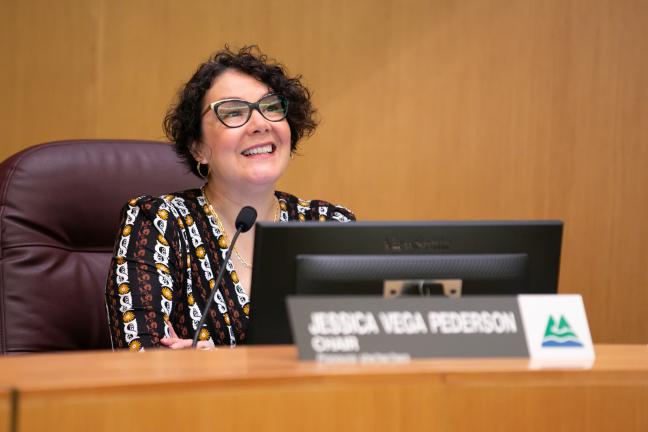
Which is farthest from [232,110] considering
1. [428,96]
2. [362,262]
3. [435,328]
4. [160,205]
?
[428,96]

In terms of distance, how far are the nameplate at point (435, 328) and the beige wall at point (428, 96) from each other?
196 cm

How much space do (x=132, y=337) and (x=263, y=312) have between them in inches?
23.5

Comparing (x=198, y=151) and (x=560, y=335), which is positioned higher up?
(x=198, y=151)

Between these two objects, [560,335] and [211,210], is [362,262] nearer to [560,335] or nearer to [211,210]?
[560,335]

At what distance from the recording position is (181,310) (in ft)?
6.47

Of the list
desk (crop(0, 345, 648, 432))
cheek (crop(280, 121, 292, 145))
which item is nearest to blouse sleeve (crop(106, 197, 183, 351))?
cheek (crop(280, 121, 292, 145))

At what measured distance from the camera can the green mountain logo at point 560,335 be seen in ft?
3.82

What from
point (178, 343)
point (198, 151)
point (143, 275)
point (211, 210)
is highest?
point (198, 151)

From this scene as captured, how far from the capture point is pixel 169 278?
6.31 ft

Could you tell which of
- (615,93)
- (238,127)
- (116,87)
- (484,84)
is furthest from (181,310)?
(615,93)

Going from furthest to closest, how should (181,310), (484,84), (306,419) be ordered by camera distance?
(484,84) < (181,310) < (306,419)

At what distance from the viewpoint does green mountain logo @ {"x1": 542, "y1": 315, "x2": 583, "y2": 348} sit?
1165 mm

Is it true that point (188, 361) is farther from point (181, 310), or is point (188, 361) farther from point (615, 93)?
point (615, 93)

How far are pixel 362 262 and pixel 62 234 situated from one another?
1.00 metres
